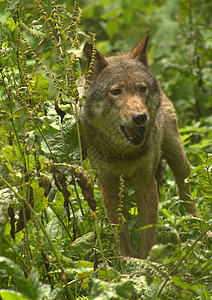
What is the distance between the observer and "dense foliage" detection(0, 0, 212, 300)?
2523mm

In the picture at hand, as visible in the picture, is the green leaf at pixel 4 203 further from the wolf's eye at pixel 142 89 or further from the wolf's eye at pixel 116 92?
the wolf's eye at pixel 142 89

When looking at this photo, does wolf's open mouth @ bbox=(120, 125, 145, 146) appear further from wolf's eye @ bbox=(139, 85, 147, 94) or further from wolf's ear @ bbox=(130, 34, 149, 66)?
wolf's ear @ bbox=(130, 34, 149, 66)

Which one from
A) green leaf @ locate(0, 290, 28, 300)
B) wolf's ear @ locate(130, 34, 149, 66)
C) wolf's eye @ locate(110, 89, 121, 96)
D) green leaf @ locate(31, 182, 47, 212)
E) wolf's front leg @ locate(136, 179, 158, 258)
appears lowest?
wolf's front leg @ locate(136, 179, 158, 258)

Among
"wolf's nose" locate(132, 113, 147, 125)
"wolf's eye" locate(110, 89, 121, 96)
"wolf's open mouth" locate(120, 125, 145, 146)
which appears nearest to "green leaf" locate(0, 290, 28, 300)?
"wolf's nose" locate(132, 113, 147, 125)

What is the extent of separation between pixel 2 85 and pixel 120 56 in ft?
4.74

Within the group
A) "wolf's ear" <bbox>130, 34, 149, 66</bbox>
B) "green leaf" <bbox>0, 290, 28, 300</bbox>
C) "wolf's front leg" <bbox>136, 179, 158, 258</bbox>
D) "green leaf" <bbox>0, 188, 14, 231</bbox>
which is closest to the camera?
"green leaf" <bbox>0, 290, 28, 300</bbox>

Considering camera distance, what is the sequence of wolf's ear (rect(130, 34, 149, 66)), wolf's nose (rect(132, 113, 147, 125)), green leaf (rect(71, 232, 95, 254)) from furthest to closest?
wolf's ear (rect(130, 34, 149, 66))
wolf's nose (rect(132, 113, 147, 125))
green leaf (rect(71, 232, 95, 254))

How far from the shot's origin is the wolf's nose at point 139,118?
11.9 feet

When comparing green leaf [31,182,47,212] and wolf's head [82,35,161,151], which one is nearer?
green leaf [31,182,47,212]

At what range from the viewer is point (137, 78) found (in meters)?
4.12

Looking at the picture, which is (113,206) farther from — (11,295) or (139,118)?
(11,295)

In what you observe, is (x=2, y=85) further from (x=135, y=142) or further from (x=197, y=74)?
(x=197, y=74)

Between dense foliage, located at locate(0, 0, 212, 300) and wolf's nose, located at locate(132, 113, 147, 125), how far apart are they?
0.47 m

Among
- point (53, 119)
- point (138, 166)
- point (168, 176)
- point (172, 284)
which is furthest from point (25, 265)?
point (168, 176)
